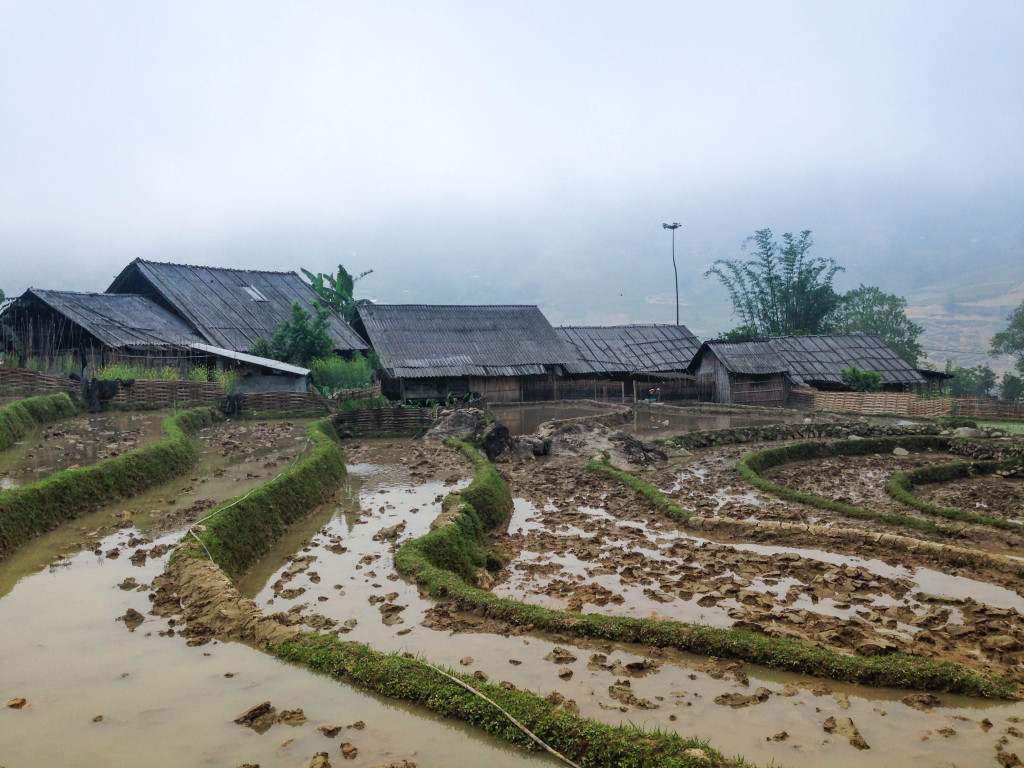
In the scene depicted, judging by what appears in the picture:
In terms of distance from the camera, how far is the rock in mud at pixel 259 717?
6148 millimetres

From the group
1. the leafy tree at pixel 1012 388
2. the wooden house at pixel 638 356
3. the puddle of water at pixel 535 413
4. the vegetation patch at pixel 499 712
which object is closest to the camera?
the vegetation patch at pixel 499 712

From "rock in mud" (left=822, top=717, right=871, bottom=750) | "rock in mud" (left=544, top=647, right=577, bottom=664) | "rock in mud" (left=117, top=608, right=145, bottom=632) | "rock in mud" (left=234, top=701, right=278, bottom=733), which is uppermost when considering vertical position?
"rock in mud" (left=117, top=608, right=145, bottom=632)

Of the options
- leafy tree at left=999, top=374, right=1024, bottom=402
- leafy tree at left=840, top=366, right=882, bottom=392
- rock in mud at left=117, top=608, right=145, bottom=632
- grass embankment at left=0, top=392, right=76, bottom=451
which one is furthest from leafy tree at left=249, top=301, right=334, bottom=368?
leafy tree at left=999, top=374, right=1024, bottom=402

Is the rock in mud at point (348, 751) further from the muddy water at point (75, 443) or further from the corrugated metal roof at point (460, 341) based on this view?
the corrugated metal roof at point (460, 341)

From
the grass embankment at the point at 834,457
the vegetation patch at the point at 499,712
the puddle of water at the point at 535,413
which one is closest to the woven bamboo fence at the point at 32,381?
the puddle of water at the point at 535,413

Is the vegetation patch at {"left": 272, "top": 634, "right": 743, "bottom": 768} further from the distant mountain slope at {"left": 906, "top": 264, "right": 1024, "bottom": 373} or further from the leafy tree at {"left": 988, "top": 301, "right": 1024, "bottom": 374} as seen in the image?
the distant mountain slope at {"left": 906, "top": 264, "right": 1024, "bottom": 373}

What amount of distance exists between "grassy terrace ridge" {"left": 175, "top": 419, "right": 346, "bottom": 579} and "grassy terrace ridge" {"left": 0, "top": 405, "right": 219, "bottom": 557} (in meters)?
2.30

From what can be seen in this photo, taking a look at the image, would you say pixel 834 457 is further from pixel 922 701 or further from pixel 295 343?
pixel 295 343

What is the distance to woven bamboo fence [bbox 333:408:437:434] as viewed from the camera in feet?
80.3

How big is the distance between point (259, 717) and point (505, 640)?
2.70 metres

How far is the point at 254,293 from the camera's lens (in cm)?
3825

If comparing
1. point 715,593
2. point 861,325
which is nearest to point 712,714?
point 715,593

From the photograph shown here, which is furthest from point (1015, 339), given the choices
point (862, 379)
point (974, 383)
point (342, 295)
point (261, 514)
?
point (261, 514)

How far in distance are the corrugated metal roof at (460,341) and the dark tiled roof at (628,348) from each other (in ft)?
4.35
